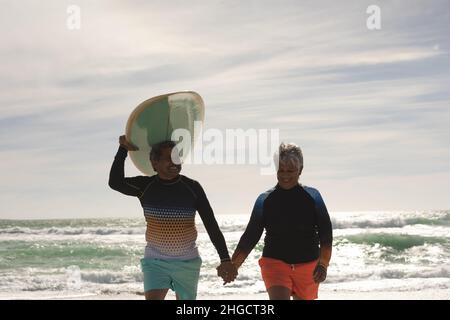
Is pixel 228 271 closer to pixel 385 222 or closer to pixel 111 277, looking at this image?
pixel 111 277

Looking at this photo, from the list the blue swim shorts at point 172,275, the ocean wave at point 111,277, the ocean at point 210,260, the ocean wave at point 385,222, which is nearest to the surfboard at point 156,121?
the blue swim shorts at point 172,275

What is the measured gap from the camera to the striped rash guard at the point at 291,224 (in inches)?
240

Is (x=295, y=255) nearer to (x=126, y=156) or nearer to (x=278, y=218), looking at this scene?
(x=278, y=218)

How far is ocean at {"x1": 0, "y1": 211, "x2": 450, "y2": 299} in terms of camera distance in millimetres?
17219

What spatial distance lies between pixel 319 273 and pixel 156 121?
2.12 metres

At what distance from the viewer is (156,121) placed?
661 centimetres

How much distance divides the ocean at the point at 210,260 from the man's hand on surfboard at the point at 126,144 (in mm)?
8702

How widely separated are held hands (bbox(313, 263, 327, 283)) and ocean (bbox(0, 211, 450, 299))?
29.1 feet

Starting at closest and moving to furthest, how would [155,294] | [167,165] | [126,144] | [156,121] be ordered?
1. [155,294]
2. [167,165]
3. [126,144]
4. [156,121]

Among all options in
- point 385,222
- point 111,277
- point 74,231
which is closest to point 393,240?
point 385,222

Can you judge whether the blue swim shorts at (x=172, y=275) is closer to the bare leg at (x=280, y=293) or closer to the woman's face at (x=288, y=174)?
the bare leg at (x=280, y=293)
